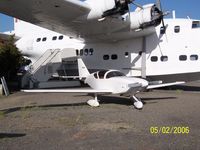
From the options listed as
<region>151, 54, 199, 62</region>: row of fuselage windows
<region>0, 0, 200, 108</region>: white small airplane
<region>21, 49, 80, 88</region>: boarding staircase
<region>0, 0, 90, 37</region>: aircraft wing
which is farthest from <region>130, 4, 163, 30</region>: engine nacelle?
<region>21, 49, 80, 88</region>: boarding staircase

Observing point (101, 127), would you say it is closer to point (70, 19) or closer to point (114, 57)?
point (70, 19)

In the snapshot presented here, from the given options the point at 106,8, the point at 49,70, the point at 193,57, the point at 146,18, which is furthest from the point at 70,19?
the point at 193,57

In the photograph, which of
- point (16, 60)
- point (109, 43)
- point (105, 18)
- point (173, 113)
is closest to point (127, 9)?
point (105, 18)

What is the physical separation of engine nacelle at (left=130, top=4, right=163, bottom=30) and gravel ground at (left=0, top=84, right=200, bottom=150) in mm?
7066

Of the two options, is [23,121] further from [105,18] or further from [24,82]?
[24,82]

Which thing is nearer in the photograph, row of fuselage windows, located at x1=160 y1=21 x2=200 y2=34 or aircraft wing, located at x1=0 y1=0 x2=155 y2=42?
aircraft wing, located at x1=0 y1=0 x2=155 y2=42

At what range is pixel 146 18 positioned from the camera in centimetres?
1670

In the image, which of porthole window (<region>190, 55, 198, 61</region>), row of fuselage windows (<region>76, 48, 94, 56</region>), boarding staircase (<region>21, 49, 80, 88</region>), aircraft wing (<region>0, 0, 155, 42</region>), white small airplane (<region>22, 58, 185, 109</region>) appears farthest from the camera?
boarding staircase (<region>21, 49, 80, 88</region>)

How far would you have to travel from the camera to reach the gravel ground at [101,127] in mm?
5812

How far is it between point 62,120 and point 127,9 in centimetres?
865

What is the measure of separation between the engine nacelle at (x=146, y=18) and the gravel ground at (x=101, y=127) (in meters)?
7.07

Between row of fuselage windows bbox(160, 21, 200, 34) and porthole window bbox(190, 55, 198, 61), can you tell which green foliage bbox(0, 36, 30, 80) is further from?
porthole window bbox(190, 55, 198, 61)

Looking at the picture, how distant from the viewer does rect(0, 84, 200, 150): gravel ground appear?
581cm

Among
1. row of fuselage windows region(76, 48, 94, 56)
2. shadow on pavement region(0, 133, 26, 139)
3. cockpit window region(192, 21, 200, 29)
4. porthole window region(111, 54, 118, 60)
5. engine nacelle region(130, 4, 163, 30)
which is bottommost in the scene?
shadow on pavement region(0, 133, 26, 139)
